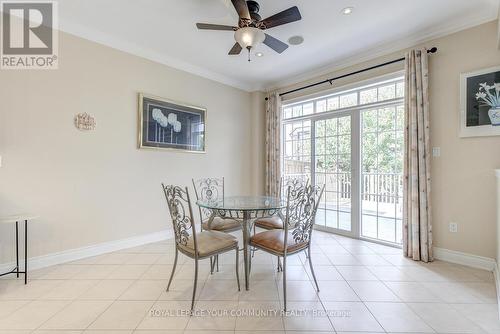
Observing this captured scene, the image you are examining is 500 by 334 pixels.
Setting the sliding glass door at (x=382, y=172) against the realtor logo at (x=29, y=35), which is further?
the sliding glass door at (x=382, y=172)

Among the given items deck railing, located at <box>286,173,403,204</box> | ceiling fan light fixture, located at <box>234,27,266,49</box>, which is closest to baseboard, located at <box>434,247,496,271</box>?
deck railing, located at <box>286,173,403,204</box>

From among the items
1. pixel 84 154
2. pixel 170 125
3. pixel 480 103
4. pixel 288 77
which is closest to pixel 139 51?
pixel 170 125

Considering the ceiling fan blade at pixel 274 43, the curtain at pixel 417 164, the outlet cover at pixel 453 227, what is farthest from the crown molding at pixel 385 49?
the outlet cover at pixel 453 227

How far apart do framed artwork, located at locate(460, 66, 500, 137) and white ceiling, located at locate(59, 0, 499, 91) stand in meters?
0.60

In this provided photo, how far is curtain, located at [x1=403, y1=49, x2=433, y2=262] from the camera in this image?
9.25 feet

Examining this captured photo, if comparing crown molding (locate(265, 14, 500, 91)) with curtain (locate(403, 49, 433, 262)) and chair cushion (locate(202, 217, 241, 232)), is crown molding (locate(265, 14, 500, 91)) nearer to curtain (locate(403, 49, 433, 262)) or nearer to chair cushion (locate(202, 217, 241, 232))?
curtain (locate(403, 49, 433, 262))

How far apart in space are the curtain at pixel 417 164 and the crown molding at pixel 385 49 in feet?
0.73

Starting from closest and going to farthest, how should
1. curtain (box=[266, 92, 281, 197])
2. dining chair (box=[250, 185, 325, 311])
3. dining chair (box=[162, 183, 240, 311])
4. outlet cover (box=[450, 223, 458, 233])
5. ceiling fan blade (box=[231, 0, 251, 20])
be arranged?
ceiling fan blade (box=[231, 0, 251, 20]) → dining chair (box=[162, 183, 240, 311]) → dining chair (box=[250, 185, 325, 311]) → outlet cover (box=[450, 223, 458, 233]) → curtain (box=[266, 92, 281, 197])

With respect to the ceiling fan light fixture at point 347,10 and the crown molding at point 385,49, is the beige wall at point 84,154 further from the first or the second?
the ceiling fan light fixture at point 347,10

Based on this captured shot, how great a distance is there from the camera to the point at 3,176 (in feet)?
7.95

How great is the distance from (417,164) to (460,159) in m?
0.41

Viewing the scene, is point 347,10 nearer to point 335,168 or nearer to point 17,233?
point 335,168

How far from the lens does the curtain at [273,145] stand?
4578mm

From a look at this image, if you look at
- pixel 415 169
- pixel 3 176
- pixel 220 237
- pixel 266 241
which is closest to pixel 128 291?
pixel 220 237
